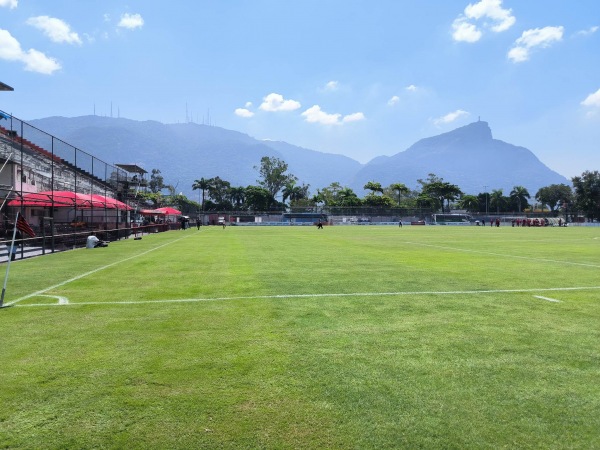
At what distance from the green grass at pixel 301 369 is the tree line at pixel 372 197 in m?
121

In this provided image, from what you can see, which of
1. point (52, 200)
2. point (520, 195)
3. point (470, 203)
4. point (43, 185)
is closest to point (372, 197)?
point (470, 203)

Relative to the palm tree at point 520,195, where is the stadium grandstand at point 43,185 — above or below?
below

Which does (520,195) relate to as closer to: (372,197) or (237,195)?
(372,197)

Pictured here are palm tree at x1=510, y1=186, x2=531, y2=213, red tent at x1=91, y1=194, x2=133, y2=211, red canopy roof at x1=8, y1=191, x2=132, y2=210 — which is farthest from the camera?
palm tree at x1=510, y1=186, x2=531, y2=213

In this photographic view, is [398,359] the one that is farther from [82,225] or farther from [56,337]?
[82,225]

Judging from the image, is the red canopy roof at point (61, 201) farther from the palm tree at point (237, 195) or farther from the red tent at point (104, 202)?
the palm tree at point (237, 195)

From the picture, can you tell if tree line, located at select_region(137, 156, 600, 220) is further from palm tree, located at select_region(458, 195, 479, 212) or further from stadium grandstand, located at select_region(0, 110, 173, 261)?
stadium grandstand, located at select_region(0, 110, 173, 261)

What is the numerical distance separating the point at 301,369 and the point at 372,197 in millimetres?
135084

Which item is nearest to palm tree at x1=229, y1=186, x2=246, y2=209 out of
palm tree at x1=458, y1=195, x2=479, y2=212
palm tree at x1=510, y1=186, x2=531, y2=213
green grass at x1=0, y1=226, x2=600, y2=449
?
palm tree at x1=458, y1=195, x2=479, y2=212

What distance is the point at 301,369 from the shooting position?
4492mm

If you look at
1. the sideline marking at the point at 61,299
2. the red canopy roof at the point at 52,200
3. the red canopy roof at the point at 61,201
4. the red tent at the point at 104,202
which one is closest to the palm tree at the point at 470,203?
the red tent at the point at 104,202

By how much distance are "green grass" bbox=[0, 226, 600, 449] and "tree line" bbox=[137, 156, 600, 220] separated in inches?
4757

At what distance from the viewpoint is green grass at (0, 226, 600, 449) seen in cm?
325

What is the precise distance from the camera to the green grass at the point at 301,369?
3.25 m
